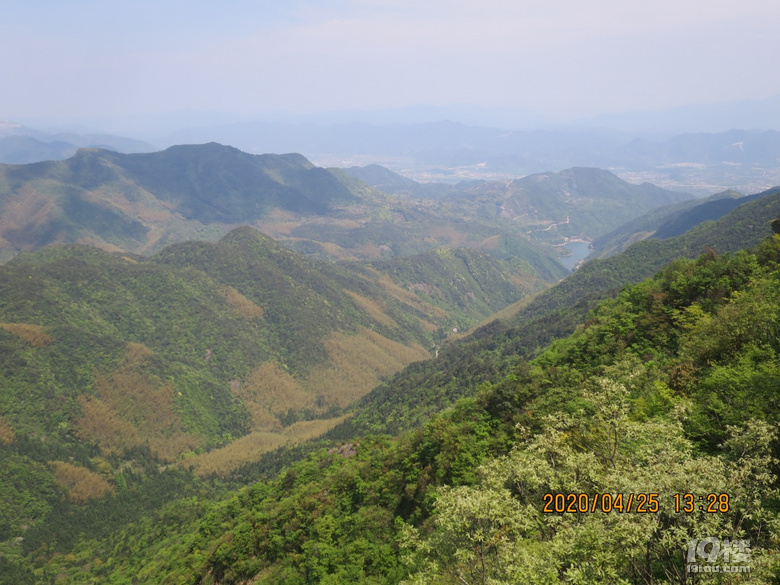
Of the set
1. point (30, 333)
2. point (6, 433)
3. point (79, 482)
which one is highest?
point (30, 333)

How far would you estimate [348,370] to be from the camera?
7200 inches

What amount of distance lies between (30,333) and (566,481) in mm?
161989

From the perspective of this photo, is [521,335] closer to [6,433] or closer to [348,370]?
[348,370]

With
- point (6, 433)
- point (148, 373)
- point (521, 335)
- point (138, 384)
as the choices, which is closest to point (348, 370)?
point (148, 373)

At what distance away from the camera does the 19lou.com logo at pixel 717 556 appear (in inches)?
511

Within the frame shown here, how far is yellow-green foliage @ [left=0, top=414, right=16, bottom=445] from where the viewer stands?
105 metres

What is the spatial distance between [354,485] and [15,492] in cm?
9441

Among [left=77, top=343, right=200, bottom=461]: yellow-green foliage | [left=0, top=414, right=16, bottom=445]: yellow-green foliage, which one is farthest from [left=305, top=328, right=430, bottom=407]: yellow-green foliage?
[left=0, top=414, right=16, bottom=445]: yellow-green foliage

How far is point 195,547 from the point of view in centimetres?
6125

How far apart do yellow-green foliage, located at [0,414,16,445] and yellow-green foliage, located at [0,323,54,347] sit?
27031 mm

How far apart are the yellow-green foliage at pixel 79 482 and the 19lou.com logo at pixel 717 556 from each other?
421 ft

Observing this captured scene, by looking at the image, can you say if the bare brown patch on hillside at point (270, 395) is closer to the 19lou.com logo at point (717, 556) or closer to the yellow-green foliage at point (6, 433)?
the yellow-green foliage at point (6, 433)

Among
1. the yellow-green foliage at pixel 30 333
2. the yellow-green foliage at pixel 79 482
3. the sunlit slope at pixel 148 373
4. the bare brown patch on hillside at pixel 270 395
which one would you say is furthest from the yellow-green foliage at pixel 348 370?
the yellow-green foliage at pixel 30 333

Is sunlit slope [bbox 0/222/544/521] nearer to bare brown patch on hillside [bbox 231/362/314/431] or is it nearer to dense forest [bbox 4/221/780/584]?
bare brown patch on hillside [bbox 231/362/314/431]
